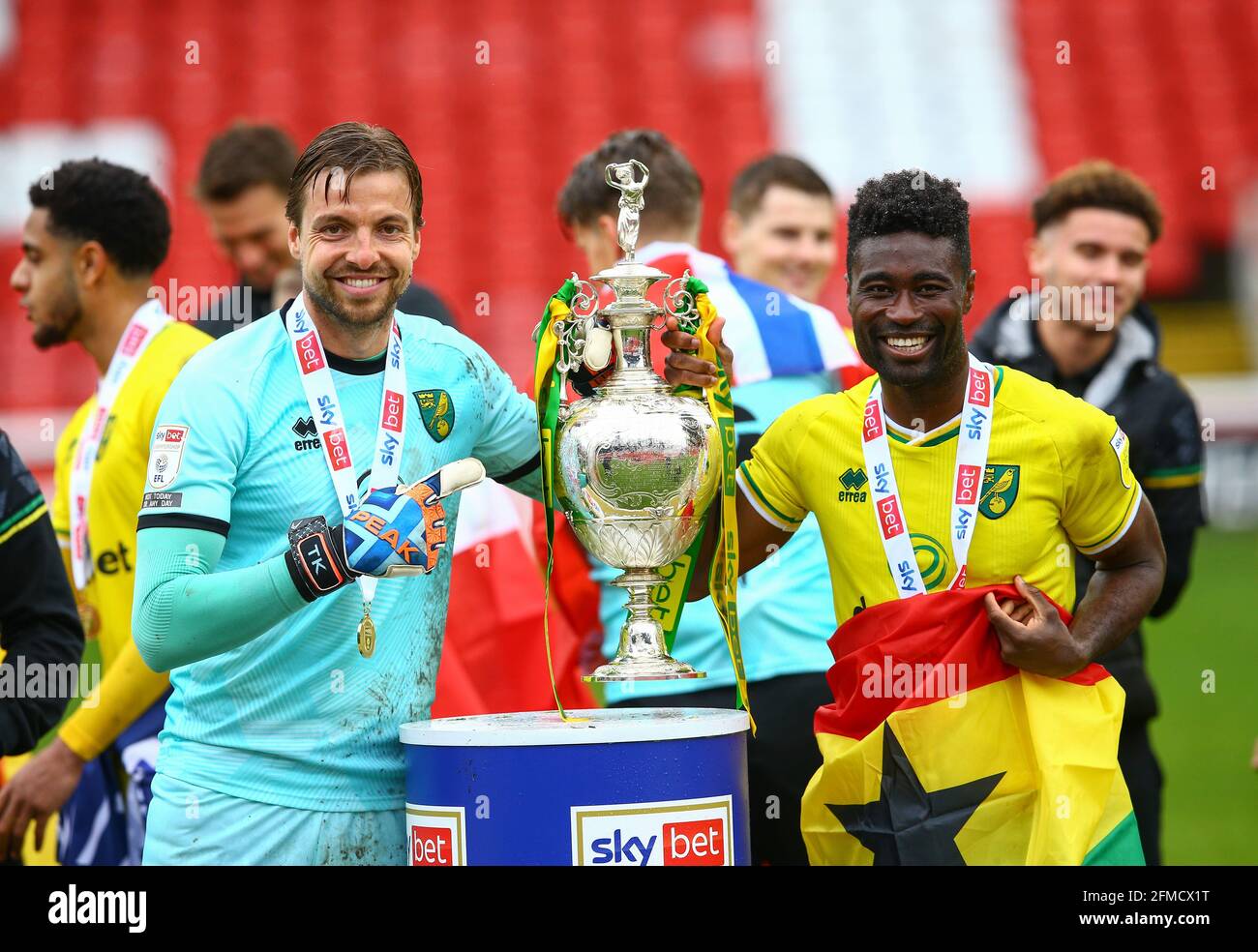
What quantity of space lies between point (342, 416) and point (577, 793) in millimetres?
820

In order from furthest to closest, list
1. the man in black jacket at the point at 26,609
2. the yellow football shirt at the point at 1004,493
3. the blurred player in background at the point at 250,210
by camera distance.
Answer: the blurred player in background at the point at 250,210 < the man in black jacket at the point at 26,609 < the yellow football shirt at the point at 1004,493

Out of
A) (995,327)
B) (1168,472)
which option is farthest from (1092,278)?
(1168,472)

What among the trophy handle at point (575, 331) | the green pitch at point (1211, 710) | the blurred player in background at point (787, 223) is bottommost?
the green pitch at point (1211, 710)

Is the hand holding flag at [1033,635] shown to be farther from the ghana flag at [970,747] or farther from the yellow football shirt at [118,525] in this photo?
the yellow football shirt at [118,525]

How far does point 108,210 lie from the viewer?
4.34m

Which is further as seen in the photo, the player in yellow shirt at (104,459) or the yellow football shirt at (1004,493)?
the player in yellow shirt at (104,459)

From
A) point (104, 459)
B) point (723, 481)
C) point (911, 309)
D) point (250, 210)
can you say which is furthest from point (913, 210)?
point (250, 210)

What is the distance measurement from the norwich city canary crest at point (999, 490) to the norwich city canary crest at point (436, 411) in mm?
1015

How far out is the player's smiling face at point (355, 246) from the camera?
9.66 ft

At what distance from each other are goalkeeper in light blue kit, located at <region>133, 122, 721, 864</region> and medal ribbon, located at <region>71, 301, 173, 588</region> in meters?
1.17

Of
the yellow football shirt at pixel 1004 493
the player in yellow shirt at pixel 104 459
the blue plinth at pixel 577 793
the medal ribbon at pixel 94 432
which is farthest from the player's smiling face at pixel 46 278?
the yellow football shirt at pixel 1004 493

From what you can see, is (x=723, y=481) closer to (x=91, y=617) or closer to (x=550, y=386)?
(x=550, y=386)
